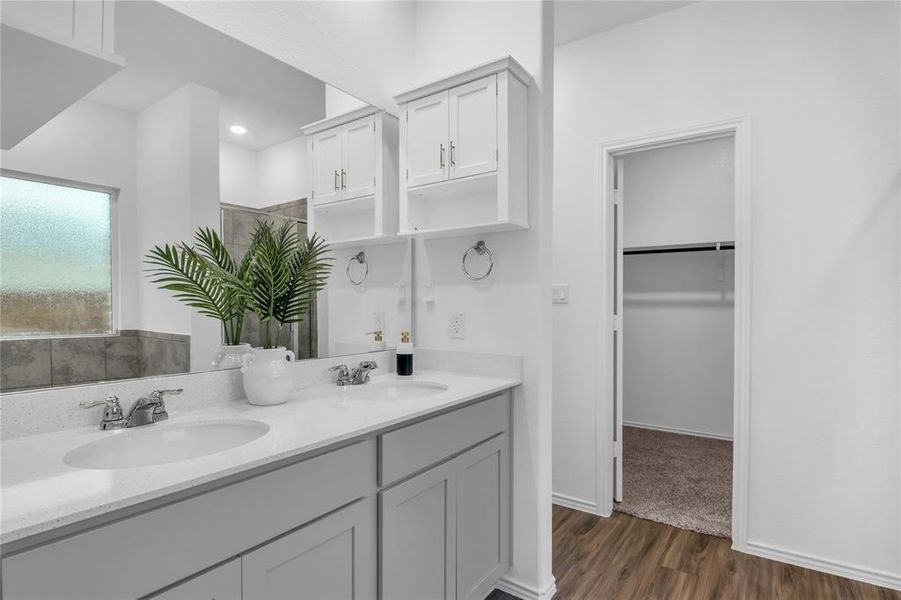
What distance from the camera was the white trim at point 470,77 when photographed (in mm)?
1766

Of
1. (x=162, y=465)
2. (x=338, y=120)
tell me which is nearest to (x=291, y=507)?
(x=162, y=465)

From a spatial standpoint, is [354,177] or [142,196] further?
[354,177]

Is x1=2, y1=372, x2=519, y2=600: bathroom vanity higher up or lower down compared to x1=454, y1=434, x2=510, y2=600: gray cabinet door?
higher up

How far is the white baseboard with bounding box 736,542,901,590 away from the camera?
205 cm

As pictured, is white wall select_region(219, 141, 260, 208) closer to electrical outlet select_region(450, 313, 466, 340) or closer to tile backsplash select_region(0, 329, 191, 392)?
tile backsplash select_region(0, 329, 191, 392)

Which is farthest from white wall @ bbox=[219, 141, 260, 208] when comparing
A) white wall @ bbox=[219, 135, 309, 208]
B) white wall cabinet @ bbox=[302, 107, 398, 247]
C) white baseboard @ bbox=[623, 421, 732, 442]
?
white baseboard @ bbox=[623, 421, 732, 442]

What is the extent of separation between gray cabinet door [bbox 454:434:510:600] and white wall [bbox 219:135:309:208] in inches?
44.4

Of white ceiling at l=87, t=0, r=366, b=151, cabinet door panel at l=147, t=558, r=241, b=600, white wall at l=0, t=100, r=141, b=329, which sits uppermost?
white ceiling at l=87, t=0, r=366, b=151

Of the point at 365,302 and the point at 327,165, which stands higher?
the point at 327,165

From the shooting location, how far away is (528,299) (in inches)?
76.5

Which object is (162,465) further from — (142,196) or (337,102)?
(337,102)

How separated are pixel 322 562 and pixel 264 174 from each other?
1239mm

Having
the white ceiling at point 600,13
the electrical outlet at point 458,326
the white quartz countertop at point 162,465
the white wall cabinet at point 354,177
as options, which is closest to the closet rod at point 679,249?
the white ceiling at point 600,13

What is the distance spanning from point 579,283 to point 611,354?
0.44 m
